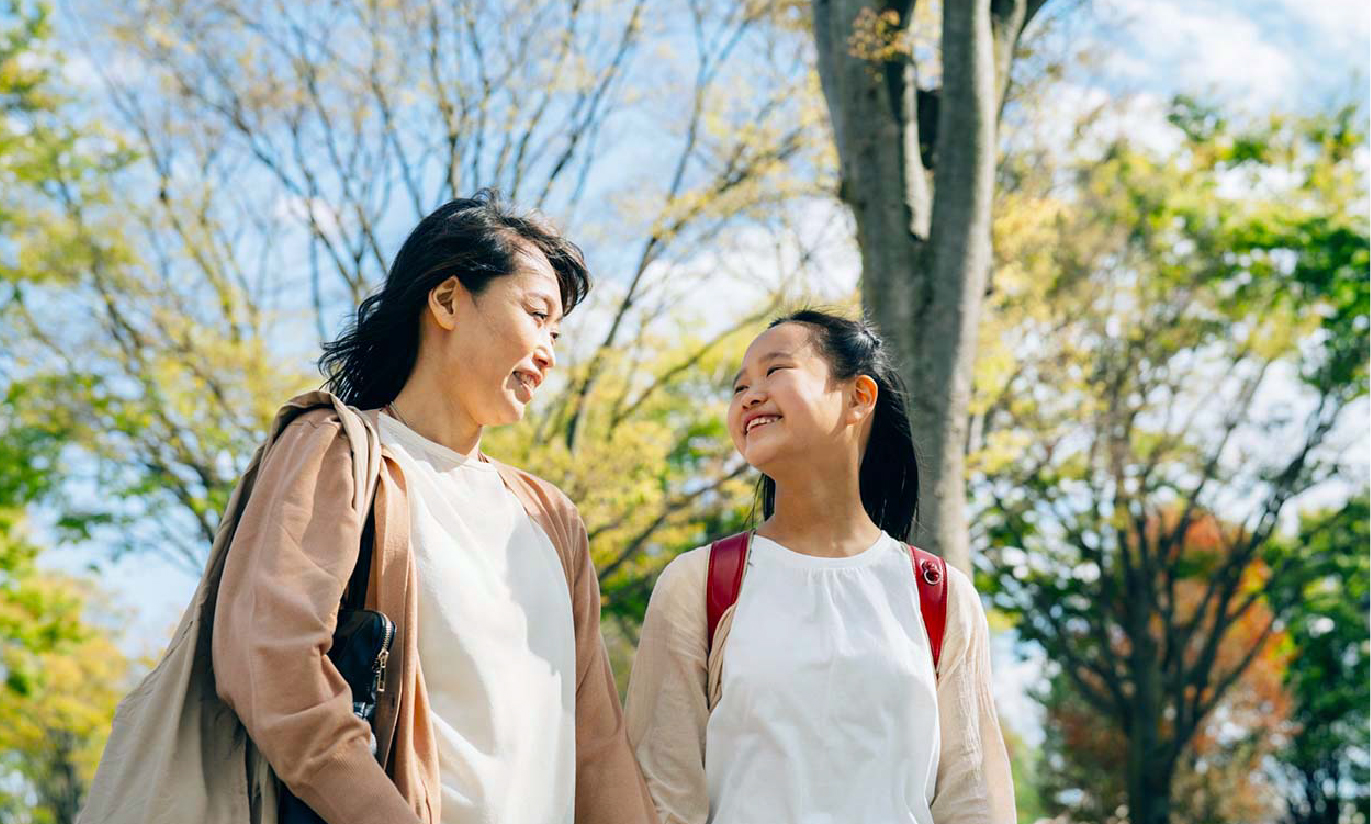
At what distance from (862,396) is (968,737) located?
790mm

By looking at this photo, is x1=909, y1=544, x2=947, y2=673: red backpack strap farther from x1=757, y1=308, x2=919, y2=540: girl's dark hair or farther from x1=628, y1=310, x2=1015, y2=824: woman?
x1=757, y1=308, x2=919, y2=540: girl's dark hair

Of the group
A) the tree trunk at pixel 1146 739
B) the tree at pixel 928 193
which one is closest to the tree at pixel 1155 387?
the tree trunk at pixel 1146 739

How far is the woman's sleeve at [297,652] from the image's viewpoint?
1.90m

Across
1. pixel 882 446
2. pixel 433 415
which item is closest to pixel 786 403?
pixel 882 446

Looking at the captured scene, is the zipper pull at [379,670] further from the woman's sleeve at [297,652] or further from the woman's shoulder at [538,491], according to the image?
the woman's shoulder at [538,491]

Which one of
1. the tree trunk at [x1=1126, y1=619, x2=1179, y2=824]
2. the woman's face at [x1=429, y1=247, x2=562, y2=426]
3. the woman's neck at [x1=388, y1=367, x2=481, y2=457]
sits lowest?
the woman's neck at [x1=388, y1=367, x2=481, y2=457]

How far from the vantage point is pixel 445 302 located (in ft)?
8.39

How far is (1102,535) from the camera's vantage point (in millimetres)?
14680

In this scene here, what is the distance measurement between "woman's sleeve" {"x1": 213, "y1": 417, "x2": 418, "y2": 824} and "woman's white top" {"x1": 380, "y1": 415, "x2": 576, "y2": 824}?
0.76ft

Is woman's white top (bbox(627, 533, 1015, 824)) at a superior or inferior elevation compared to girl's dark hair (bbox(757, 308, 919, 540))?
inferior

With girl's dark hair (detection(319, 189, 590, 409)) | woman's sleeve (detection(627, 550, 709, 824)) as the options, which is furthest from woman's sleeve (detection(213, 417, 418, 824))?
woman's sleeve (detection(627, 550, 709, 824))

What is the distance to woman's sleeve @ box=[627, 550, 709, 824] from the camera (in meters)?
2.58

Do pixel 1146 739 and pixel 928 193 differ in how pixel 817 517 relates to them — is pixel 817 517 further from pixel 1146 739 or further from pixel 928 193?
pixel 1146 739

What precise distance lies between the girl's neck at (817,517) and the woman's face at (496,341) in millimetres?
654
